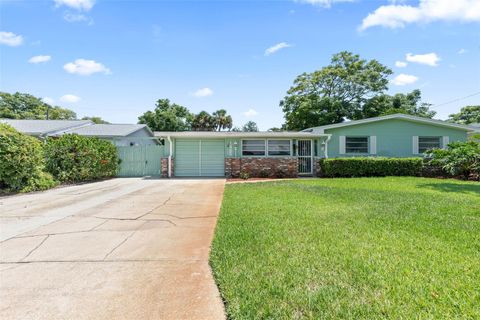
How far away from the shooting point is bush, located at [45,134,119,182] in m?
12.2

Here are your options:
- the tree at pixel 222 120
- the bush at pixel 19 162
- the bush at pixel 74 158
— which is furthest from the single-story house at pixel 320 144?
the tree at pixel 222 120

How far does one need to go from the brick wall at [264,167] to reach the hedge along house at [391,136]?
2687 millimetres

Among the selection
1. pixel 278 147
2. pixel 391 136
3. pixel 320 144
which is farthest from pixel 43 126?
pixel 391 136

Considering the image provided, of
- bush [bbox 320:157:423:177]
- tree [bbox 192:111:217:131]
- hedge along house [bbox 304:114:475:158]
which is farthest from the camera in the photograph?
tree [bbox 192:111:217:131]

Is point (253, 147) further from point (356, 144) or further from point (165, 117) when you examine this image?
point (165, 117)

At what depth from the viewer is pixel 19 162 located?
9.65 m

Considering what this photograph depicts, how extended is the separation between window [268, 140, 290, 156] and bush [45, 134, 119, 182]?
9189 millimetres

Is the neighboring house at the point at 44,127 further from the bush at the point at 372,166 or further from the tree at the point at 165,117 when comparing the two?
the bush at the point at 372,166

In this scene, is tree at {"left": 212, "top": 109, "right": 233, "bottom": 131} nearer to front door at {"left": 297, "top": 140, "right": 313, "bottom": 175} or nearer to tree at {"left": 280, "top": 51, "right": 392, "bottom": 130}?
tree at {"left": 280, "top": 51, "right": 392, "bottom": 130}

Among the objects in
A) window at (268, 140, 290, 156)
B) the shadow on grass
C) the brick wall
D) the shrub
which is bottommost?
the shadow on grass

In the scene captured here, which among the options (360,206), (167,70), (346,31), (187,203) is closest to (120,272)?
(187,203)

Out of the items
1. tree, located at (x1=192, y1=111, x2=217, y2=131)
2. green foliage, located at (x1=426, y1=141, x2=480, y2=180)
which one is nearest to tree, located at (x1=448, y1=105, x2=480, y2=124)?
green foliage, located at (x1=426, y1=141, x2=480, y2=180)

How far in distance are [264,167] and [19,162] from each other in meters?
11.1

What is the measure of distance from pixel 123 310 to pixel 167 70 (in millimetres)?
17870
